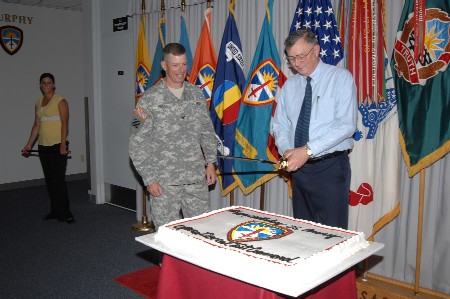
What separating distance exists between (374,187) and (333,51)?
0.93m

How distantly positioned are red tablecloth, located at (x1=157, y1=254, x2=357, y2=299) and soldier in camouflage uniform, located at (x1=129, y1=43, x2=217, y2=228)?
102 centimetres

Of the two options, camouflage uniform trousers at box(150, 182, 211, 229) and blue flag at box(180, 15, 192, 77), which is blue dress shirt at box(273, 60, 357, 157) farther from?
blue flag at box(180, 15, 192, 77)

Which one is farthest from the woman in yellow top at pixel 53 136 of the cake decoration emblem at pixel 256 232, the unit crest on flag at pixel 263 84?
the cake decoration emblem at pixel 256 232

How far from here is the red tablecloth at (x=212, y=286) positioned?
1345mm

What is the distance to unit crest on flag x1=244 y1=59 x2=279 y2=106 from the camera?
328cm

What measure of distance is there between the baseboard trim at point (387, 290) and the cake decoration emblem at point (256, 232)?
1.35 meters

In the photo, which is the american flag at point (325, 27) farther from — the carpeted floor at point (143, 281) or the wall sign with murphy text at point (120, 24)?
the wall sign with murphy text at point (120, 24)

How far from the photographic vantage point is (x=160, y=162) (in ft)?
8.63

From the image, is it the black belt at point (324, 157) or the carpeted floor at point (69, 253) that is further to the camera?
the carpeted floor at point (69, 253)

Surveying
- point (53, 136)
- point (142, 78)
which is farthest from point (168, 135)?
point (53, 136)

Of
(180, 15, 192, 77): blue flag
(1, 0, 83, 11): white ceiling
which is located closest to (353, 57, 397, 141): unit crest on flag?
(180, 15, 192, 77): blue flag

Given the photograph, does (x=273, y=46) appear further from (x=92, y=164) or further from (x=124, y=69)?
Answer: (x=92, y=164)

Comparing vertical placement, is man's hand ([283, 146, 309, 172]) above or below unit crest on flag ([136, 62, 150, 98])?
below

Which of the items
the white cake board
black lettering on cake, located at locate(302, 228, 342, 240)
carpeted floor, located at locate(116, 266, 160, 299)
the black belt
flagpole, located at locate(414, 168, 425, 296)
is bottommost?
carpeted floor, located at locate(116, 266, 160, 299)
